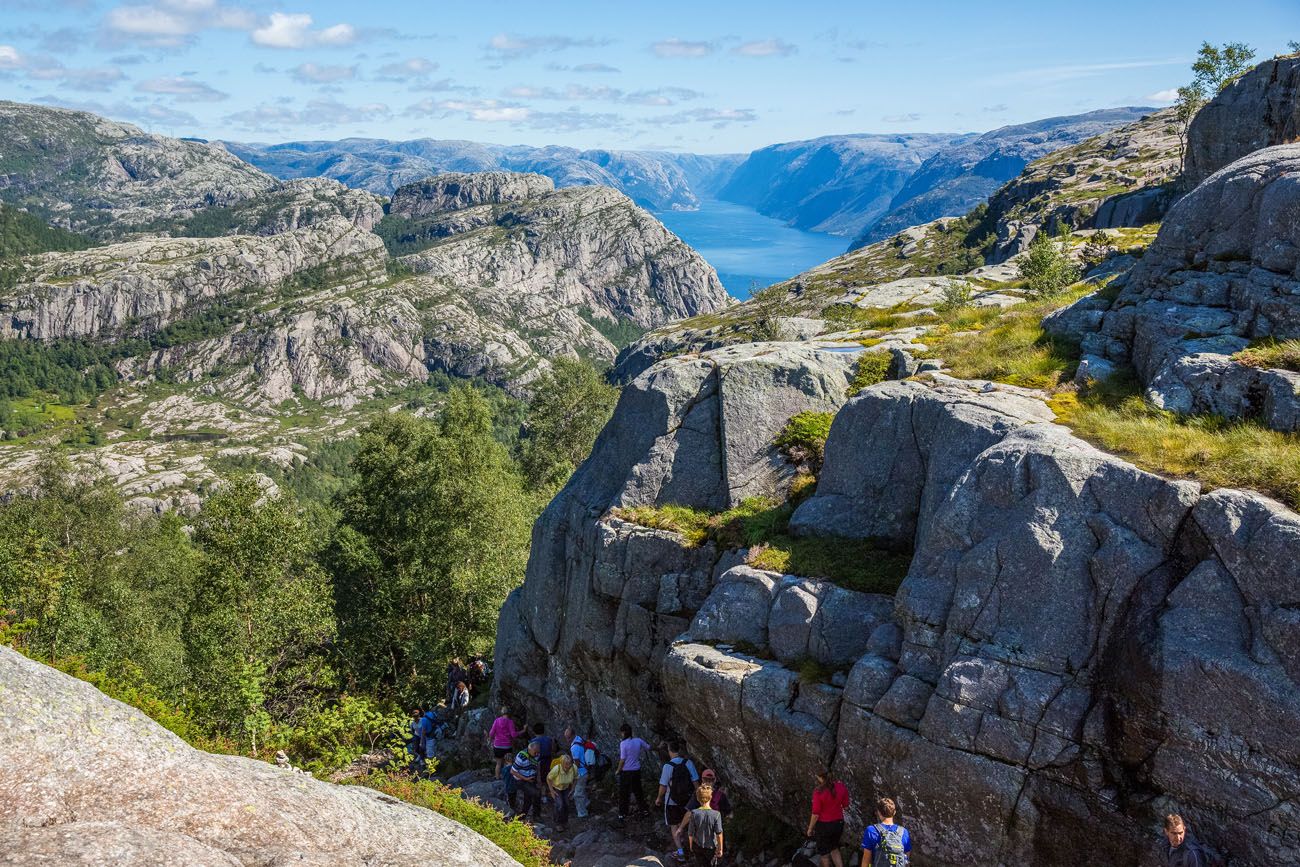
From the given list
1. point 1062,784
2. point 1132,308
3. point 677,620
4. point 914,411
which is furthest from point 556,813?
point 1132,308

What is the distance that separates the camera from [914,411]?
Result: 66.4 feet

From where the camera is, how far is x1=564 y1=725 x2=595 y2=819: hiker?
21.6 metres

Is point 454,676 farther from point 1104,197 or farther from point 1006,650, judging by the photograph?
point 1104,197

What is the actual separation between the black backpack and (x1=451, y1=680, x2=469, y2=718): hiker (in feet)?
56.1

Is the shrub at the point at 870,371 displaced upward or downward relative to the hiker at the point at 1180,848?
upward

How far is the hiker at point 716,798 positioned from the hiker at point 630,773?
229 cm

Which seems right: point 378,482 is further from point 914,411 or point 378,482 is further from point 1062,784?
point 1062,784

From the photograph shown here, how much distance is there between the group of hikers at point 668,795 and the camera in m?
14.4

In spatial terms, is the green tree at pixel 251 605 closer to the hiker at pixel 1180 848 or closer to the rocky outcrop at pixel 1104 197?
the hiker at pixel 1180 848

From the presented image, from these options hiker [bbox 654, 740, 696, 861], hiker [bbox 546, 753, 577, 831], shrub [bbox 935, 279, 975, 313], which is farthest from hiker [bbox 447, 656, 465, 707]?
shrub [bbox 935, 279, 975, 313]

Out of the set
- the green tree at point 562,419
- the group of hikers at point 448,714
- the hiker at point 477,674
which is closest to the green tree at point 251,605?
the group of hikers at point 448,714

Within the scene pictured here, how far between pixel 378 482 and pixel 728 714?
36.1 metres

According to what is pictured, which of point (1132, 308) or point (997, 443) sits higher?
point (1132, 308)

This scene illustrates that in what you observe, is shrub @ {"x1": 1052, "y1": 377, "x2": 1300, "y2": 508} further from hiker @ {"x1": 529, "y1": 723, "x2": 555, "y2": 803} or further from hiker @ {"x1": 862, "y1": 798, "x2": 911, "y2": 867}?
hiker @ {"x1": 529, "y1": 723, "x2": 555, "y2": 803}
